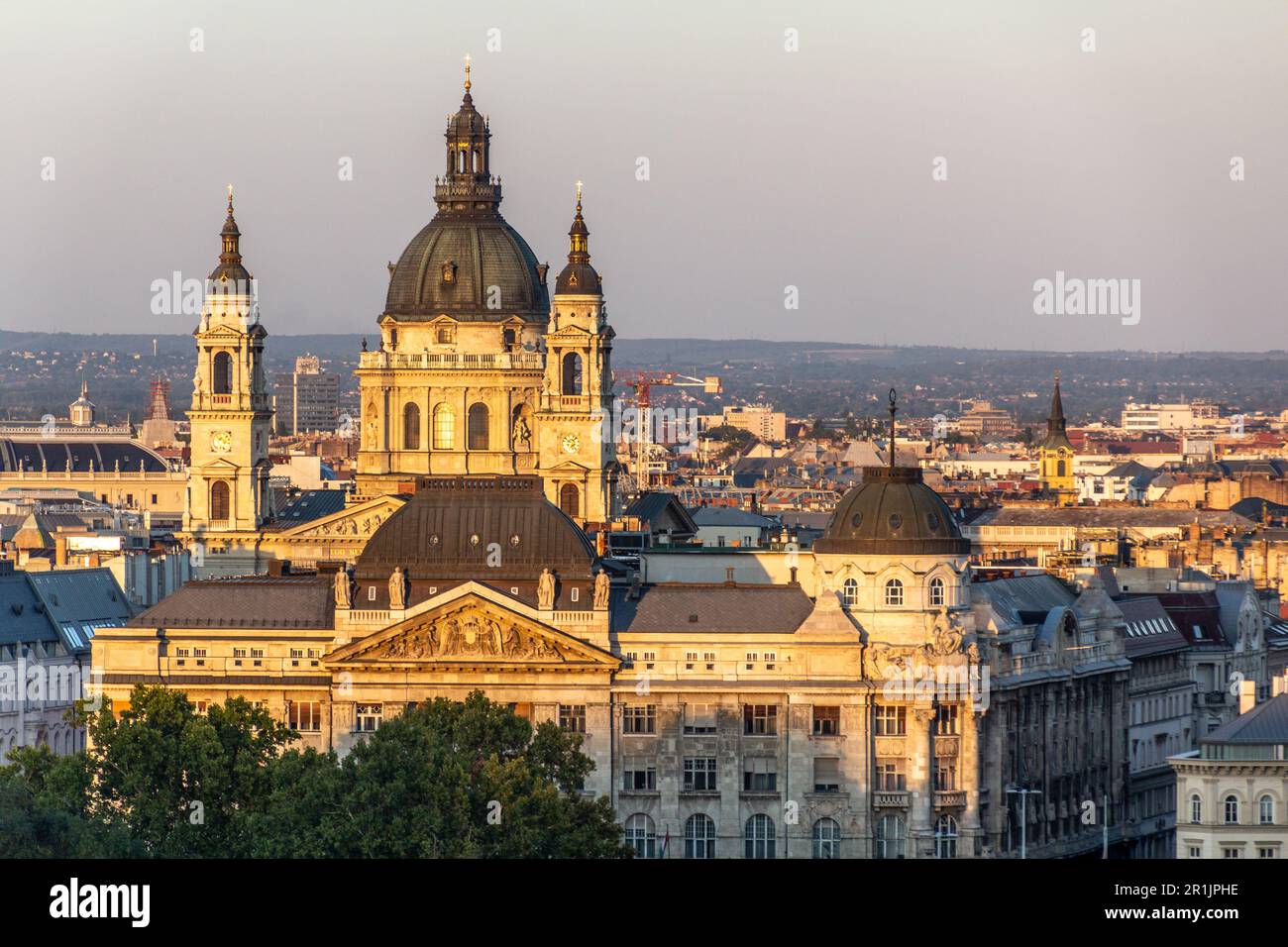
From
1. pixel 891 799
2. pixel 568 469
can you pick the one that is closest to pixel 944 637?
pixel 891 799

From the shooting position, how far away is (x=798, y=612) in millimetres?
145750

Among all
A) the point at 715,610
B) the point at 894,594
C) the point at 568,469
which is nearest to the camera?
the point at 894,594

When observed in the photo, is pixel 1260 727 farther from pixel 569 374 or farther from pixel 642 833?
pixel 569 374

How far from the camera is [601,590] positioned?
473 feet

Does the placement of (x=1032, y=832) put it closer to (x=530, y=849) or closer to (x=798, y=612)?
(x=798, y=612)

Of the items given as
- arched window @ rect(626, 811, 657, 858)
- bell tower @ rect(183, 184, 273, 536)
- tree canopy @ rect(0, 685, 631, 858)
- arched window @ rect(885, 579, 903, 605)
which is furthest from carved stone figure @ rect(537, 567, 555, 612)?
bell tower @ rect(183, 184, 273, 536)

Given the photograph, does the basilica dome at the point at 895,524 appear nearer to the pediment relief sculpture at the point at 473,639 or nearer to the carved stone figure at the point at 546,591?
the carved stone figure at the point at 546,591

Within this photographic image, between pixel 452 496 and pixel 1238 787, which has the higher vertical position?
pixel 452 496

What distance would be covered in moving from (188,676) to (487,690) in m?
10.6

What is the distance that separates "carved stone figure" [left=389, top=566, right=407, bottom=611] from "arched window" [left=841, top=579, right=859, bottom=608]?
1535cm

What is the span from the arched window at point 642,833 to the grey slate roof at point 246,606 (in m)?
13.7

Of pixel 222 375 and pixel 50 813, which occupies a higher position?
pixel 222 375
